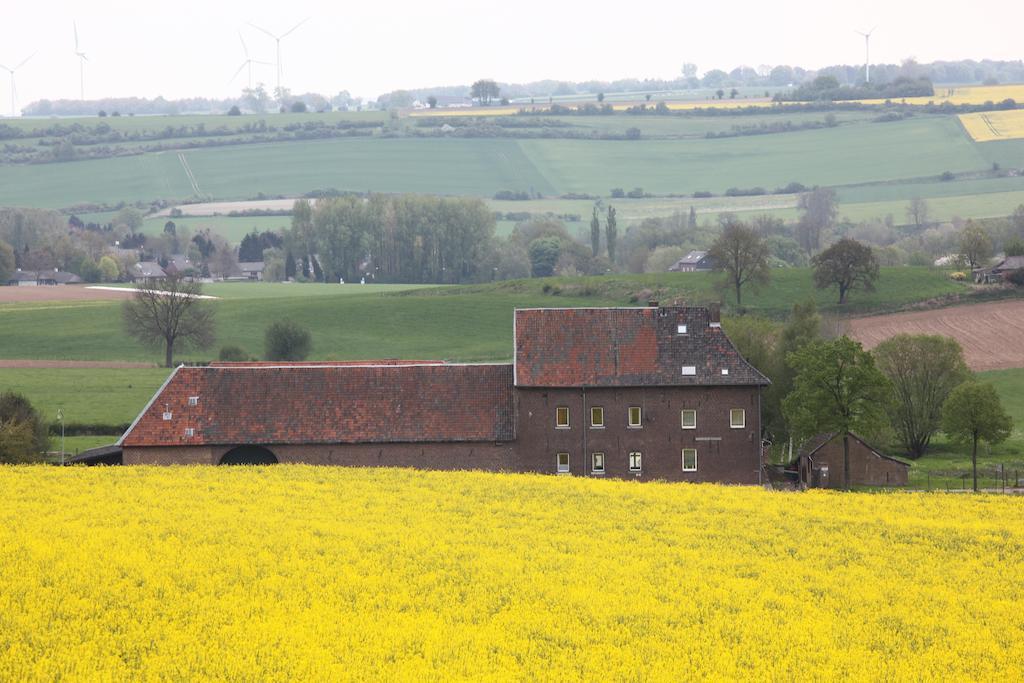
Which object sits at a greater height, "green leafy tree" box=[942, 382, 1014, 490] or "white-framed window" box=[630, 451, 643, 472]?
"green leafy tree" box=[942, 382, 1014, 490]

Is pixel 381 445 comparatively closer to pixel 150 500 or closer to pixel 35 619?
pixel 150 500

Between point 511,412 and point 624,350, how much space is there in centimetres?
591

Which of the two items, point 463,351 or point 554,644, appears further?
point 463,351

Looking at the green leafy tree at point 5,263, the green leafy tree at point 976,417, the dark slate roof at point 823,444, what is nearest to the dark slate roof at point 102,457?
the dark slate roof at point 823,444

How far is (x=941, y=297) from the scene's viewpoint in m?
126

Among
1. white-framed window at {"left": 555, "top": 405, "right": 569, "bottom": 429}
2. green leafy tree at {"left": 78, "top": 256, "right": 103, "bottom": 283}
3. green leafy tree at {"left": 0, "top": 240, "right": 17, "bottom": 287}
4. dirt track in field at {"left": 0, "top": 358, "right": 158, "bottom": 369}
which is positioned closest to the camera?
white-framed window at {"left": 555, "top": 405, "right": 569, "bottom": 429}

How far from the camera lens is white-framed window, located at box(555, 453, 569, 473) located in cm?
6334

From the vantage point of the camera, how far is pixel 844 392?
63375 mm

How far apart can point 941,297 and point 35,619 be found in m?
107

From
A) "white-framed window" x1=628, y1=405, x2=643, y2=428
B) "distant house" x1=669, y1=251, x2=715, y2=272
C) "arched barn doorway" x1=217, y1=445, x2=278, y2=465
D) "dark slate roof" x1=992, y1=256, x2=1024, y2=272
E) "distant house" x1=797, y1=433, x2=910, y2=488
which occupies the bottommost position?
"distant house" x1=669, y1=251, x2=715, y2=272

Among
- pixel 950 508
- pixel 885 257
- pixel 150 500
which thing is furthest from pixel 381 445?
pixel 885 257

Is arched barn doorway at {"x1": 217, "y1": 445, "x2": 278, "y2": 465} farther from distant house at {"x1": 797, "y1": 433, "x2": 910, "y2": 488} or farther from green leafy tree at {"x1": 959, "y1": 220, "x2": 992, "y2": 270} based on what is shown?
green leafy tree at {"x1": 959, "y1": 220, "x2": 992, "y2": 270}

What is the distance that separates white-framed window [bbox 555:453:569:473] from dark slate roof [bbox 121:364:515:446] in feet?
7.71

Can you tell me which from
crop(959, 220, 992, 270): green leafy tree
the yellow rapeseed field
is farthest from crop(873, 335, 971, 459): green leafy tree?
crop(959, 220, 992, 270): green leafy tree
